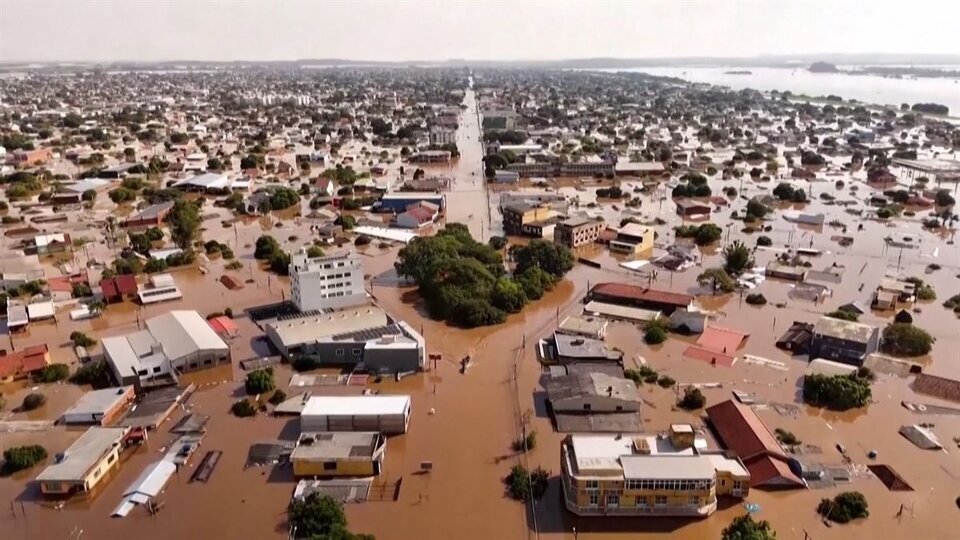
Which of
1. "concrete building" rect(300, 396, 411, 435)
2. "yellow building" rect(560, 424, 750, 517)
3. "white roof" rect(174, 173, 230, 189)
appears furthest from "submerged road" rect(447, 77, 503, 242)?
"yellow building" rect(560, 424, 750, 517)

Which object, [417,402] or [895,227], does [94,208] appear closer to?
[417,402]

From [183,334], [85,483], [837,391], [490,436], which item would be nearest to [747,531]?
[490,436]

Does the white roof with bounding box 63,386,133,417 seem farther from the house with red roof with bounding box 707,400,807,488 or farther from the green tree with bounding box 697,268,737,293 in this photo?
the green tree with bounding box 697,268,737,293

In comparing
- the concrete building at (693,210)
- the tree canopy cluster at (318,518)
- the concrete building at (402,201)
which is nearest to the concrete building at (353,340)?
the tree canopy cluster at (318,518)

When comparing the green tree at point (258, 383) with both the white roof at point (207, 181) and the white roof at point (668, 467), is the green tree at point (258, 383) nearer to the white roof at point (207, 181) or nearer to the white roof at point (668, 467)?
the white roof at point (668, 467)

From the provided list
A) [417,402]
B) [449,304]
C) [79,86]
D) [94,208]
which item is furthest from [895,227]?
[79,86]
